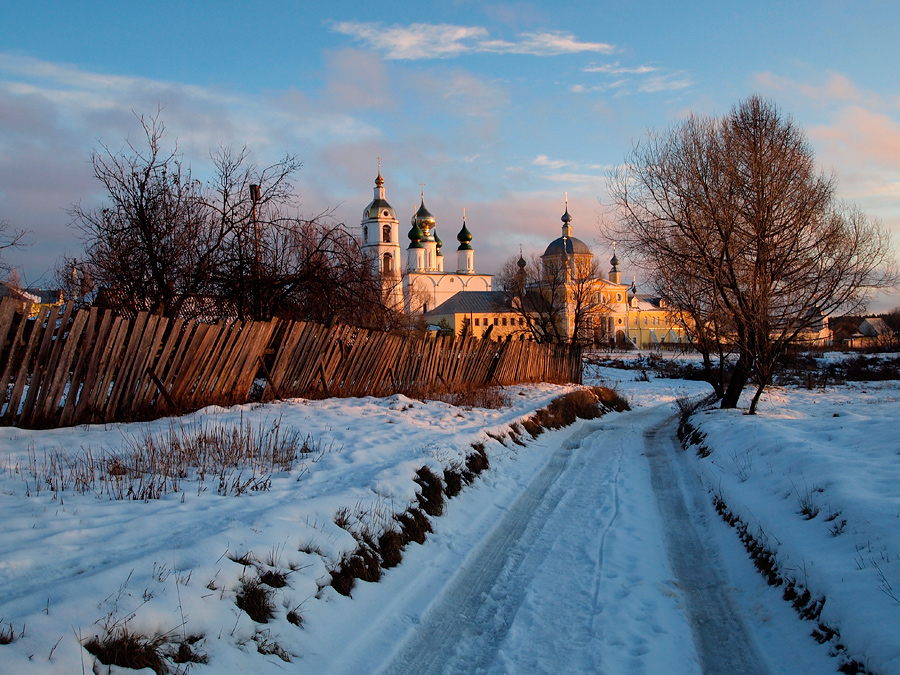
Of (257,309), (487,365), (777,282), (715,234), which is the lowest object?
(487,365)

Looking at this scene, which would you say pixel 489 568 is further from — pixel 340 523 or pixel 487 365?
pixel 487 365

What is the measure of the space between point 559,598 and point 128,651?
2971 mm

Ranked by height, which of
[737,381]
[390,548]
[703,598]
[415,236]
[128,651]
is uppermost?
[415,236]

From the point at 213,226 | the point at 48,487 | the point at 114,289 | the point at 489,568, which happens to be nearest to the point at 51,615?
the point at 48,487

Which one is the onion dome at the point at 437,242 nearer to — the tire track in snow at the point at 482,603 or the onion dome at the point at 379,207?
the onion dome at the point at 379,207

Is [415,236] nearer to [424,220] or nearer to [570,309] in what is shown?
[424,220]

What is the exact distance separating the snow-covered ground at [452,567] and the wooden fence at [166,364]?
0.49 m

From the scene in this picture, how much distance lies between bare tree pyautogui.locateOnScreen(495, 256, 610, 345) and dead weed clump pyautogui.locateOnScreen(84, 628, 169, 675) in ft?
107

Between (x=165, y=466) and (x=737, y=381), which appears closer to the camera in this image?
(x=165, y=466)

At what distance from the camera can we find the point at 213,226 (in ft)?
39.4

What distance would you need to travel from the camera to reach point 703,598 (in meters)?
5.10

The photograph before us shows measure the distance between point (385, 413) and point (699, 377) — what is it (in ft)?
122

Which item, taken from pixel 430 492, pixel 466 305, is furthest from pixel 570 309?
pixel 430 492

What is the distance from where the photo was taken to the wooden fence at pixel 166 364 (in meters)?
7.05
